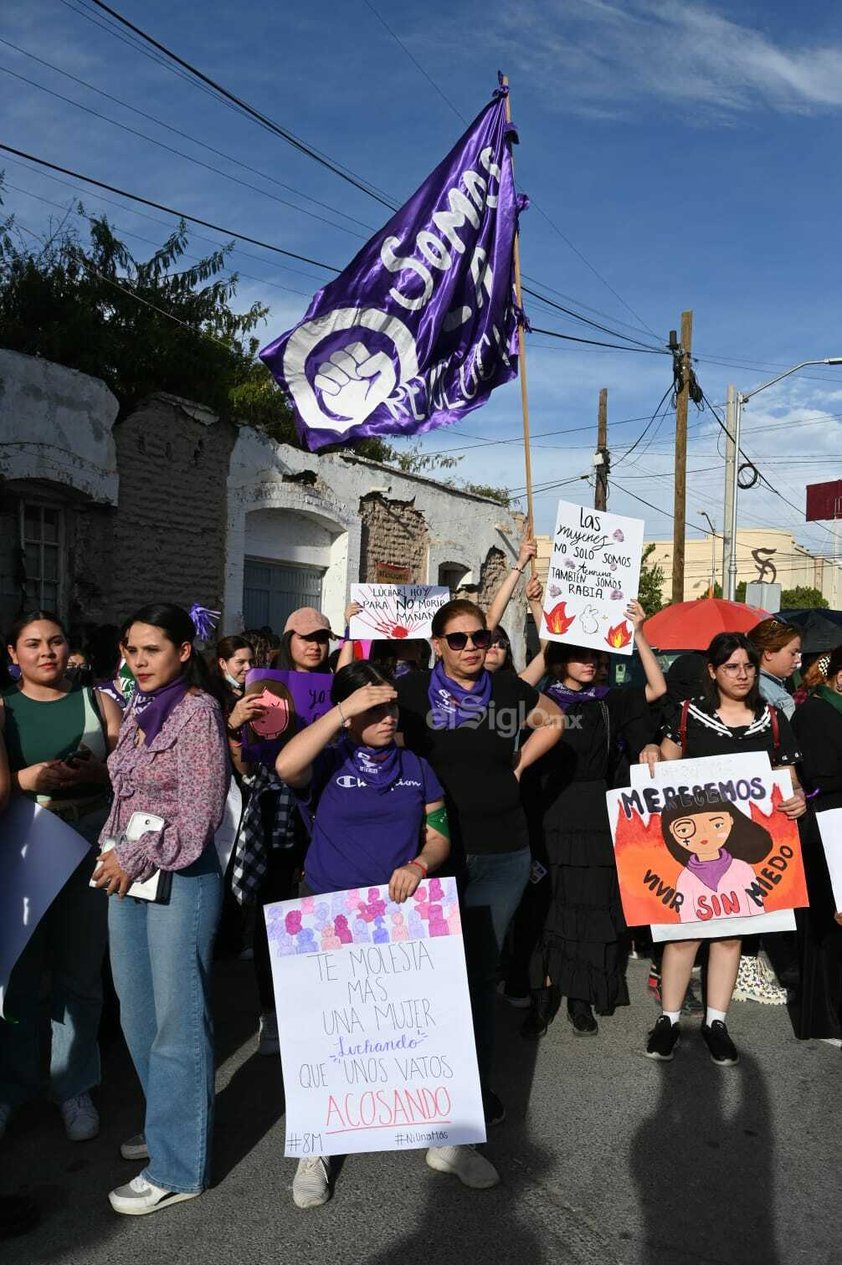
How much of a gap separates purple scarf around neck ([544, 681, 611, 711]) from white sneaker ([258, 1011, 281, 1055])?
191 cm

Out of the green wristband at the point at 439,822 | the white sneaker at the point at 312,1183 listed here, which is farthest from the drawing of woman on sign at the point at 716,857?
the white sneaker at the point at 312,1183

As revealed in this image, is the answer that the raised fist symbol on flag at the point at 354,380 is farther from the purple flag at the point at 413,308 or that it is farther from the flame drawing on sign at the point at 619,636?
the flame drawing on sign at the point at 619,636

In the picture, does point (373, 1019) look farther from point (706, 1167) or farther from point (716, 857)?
point (716, 857)

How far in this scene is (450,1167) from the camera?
3465 millimetres

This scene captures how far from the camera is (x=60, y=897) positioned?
3.85 meters

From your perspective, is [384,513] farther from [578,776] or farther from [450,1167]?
[450,1167]

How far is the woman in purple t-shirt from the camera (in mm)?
3266

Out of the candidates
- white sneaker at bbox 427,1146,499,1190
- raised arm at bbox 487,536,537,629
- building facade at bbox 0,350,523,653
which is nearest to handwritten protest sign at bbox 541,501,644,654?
raised arm at bbox 487,536,537,629

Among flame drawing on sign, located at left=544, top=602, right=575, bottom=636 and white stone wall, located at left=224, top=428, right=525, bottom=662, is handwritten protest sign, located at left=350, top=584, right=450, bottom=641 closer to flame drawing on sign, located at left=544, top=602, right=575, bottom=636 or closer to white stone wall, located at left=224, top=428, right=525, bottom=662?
flame drawing on sign, located at left=544, top=602, right=575, bottom=636

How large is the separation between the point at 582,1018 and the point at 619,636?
1932 mm

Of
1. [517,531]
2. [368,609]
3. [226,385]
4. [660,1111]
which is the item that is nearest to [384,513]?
[226,385]

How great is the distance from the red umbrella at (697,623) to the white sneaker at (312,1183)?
8.55 m

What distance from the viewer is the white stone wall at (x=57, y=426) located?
9.95 meters

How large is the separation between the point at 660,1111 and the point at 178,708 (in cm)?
244
